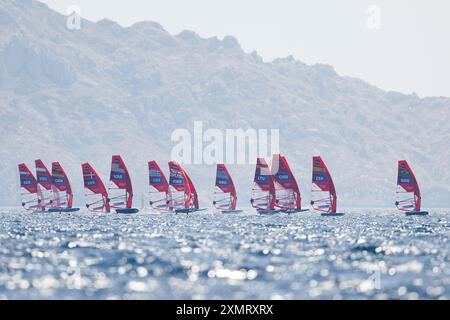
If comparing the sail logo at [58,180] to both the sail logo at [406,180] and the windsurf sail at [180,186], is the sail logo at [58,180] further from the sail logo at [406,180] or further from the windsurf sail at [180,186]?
the sail logo at [406,180]

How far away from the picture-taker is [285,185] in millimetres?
176750

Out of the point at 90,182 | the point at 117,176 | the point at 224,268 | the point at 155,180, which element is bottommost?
the point at 224,268

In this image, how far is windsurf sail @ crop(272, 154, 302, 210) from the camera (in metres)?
175

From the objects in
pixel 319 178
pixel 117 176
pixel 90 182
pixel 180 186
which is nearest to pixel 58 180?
pixel 90 182

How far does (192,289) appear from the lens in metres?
51.5

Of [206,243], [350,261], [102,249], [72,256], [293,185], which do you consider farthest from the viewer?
[293,185]

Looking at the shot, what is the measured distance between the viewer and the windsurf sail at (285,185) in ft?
573

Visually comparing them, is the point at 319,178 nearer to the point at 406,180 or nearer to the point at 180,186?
the point at 406,180

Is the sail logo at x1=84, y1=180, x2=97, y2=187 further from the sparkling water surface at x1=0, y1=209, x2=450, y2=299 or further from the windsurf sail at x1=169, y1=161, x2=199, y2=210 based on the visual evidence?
the sparkling water surface at x1=0, y1=209, x2=450, y2=299

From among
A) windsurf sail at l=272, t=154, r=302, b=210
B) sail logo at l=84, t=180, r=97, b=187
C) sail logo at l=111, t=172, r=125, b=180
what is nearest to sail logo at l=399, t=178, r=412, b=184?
windsurf sail at l=272, t=154, r=302, b=210

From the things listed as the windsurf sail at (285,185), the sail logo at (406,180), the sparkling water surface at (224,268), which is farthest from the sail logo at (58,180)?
the sparkling water surface at (224,268)
